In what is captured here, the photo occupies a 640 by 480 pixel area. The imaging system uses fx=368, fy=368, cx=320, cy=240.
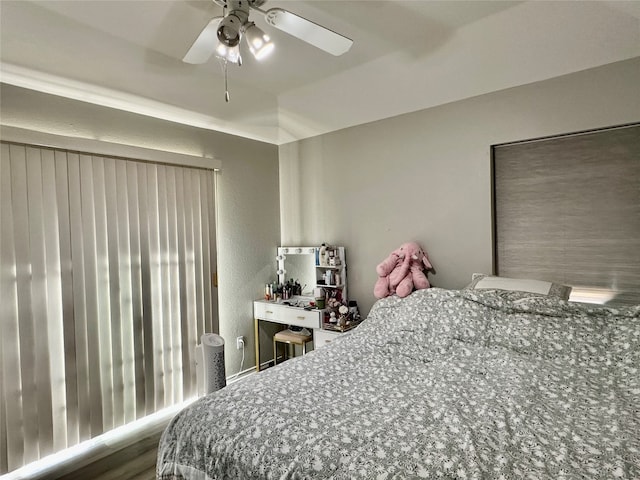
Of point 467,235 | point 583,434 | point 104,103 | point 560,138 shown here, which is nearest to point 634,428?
point 583,434

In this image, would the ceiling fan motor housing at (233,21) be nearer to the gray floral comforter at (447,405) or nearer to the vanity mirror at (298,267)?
the gray floral comforter at (447,405)

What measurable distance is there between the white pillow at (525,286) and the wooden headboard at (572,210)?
0.16 meters

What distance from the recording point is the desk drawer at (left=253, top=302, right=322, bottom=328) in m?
3.07

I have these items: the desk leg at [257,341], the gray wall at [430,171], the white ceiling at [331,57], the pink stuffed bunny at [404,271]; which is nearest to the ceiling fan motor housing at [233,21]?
the white ceiling at [331,57]

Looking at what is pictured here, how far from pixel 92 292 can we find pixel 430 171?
2438 mm

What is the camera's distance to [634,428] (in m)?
1.21

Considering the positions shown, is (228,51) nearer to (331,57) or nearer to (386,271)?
(331,57)

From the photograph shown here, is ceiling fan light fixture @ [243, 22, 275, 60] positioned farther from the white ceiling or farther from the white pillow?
the white pillow

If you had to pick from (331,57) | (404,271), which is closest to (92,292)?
(404,271)

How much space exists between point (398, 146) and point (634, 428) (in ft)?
7.27

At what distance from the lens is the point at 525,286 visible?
219 centimetres

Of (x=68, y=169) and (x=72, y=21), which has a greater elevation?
(x=72, y=21)

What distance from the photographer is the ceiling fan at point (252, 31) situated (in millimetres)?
1517

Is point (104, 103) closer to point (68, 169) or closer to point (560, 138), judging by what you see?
point (68, 169)
